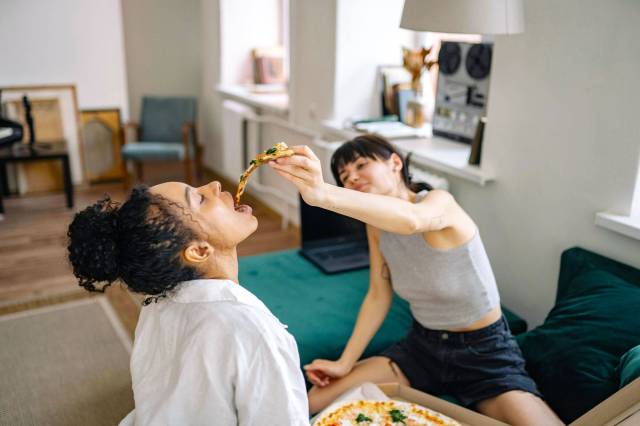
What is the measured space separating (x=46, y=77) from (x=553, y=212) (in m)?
4.47

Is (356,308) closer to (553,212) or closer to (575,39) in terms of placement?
(553,212)

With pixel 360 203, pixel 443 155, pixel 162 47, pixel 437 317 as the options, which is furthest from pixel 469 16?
pixel 162 47

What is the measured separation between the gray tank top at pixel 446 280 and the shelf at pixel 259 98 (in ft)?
8.72

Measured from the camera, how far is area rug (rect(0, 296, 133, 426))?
2395mm

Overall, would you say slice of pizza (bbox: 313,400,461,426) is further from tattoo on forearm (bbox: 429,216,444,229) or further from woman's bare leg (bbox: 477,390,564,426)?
tattoo on forearm (bbox: 429,216,444,229)

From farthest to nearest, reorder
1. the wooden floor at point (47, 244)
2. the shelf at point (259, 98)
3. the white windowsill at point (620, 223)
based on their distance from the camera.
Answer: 1. the shelf at point (259, 98)
2. the wooden floor at point (47, 244)
3. the white windowsill at point (620, 223)

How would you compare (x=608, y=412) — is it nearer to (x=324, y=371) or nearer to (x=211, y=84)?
(x=324, y=371)

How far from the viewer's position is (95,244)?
3.74 ft

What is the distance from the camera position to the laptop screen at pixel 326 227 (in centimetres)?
312

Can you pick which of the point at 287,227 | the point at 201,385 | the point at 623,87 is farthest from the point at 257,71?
the point at 201,385

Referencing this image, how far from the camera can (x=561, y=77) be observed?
7.10 feet

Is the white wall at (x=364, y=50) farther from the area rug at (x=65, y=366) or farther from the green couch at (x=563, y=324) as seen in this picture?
the area rug at (x=65, y=366)

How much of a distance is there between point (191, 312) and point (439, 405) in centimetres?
83

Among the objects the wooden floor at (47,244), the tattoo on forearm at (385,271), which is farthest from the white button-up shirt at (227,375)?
the wooden floor at (47,244)
